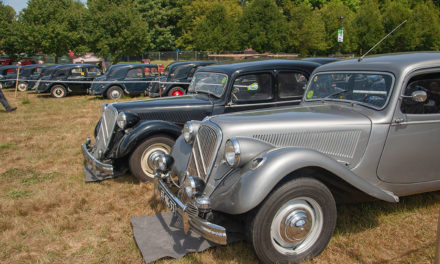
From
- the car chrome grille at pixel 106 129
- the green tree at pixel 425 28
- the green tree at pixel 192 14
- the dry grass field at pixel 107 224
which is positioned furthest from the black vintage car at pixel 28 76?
the green tree at pixel 425 28

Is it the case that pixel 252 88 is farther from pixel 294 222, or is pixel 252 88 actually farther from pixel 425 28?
pixel 425 28

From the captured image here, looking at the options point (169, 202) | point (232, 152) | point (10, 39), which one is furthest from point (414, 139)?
point (10, 39)

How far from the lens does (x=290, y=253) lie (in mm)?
2910

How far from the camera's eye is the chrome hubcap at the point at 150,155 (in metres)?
5.03

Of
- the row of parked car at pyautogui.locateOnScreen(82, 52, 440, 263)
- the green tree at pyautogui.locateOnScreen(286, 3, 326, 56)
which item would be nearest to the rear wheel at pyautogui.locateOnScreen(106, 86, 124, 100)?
the row of parked car at pyautogui.locateOnScreen(82, 52, 440, 263)

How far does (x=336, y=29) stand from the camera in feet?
118

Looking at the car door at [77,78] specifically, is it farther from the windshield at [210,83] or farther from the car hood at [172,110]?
the car hood at [172,110]

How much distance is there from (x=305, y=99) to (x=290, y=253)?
2.14 meters

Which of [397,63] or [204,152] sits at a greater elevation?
[397,63]

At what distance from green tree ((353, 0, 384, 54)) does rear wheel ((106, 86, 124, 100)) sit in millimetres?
26462

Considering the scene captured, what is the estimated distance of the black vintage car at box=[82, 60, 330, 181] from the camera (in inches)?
195

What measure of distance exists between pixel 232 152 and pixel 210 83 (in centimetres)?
318

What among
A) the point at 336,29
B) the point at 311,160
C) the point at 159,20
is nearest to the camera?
the point at 311,160

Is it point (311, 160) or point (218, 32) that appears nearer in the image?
point (311, 160)
